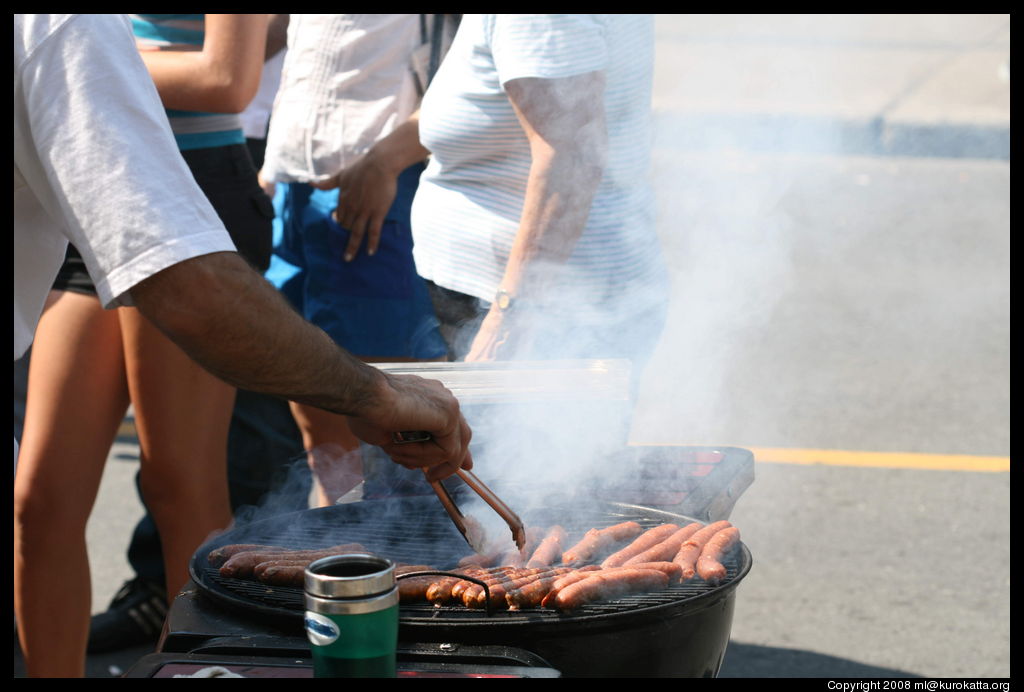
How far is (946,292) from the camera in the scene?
6.96 metres

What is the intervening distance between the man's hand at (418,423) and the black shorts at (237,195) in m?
1.22

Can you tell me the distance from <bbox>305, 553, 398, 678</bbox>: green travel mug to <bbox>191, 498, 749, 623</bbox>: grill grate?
43cm

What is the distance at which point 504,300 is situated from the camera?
2.79 meters

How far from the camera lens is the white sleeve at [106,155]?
153cm

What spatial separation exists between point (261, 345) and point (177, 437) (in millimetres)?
1386

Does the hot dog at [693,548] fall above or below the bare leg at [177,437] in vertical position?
above

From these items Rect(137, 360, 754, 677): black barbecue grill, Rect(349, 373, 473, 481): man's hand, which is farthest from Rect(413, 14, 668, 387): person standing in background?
Rect(349, 373, 473, 481): man's hand

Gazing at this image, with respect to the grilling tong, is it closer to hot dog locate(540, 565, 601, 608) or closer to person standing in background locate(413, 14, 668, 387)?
hot dog locate(540, 565, 601, 608)

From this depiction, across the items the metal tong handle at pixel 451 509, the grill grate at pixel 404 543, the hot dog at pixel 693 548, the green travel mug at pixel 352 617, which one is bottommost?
the grill grate at pixel 404 543

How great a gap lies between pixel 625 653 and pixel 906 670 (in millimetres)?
1738

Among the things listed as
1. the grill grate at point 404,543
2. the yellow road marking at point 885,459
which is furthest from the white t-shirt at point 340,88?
the yellow road marking at point 885,459

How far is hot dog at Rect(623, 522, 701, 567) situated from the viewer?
2.26 meters

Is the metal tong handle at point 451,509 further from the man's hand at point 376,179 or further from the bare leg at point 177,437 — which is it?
the man's hand at point 376,179
